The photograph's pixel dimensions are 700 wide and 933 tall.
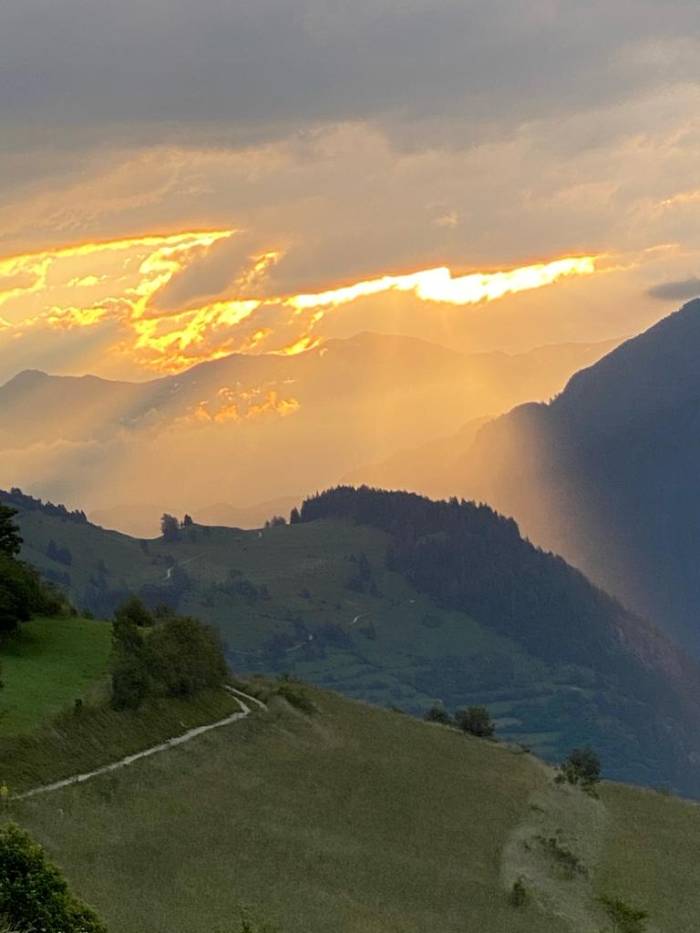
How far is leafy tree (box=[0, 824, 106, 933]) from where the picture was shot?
39844mm

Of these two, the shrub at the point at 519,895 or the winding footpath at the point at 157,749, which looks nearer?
Answer: the winding footpath at the point at 157,749

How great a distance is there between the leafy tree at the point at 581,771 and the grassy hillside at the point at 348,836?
284 centimetres

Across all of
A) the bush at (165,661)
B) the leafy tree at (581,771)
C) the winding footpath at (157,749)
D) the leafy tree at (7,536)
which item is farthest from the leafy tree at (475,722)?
the leafy tree at (7,536)

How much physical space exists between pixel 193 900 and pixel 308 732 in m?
43.4

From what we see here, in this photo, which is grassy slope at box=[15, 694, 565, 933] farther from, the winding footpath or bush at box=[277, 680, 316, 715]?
bush at box=[277, 680, 316, 715]

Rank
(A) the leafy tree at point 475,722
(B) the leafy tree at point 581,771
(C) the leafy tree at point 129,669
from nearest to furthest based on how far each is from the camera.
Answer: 1. (C) the leafy tree at point 129,669
2. (B) the leafy tree at point 581,771
3. (A) the leafy tree at point 475,722

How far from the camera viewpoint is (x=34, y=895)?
40031 millimetres

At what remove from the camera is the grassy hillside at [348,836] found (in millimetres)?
59219

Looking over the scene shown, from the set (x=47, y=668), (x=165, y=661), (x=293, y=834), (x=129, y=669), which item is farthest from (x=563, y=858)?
(x=47, y=668)

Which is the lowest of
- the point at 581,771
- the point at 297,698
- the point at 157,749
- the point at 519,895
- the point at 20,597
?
the point at 581,771

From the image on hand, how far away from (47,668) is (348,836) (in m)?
26.1

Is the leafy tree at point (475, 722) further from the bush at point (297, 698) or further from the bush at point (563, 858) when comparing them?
the bush at point (563, 858)

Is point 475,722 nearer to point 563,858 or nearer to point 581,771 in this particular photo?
point 581,771

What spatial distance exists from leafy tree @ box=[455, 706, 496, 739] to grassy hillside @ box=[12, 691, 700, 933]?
19609 mm
